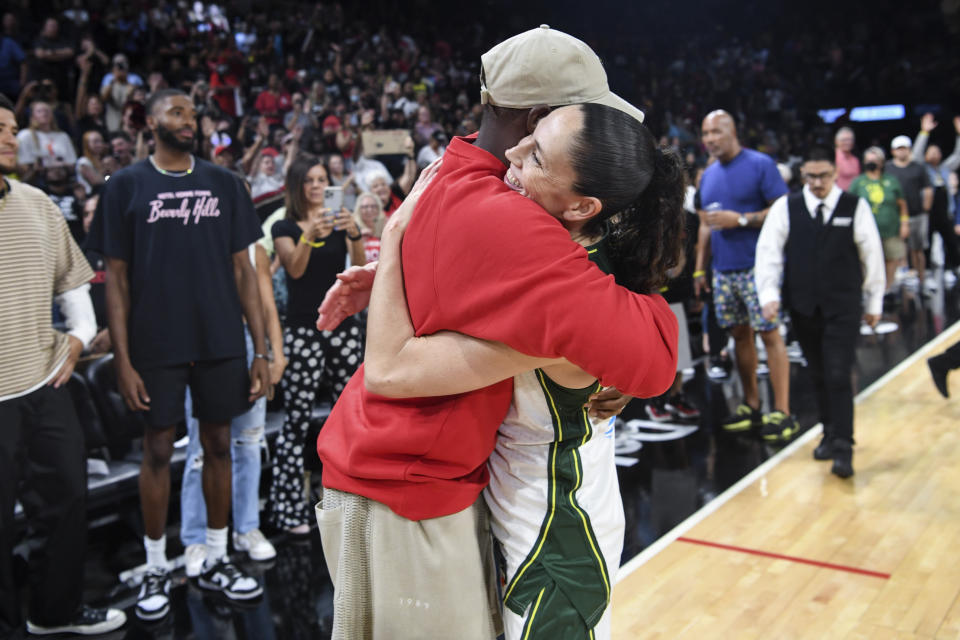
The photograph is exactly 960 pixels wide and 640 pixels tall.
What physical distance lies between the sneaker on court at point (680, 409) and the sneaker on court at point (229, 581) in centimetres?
320

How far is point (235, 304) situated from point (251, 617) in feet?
4.05

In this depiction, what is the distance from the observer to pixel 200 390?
11.3 ft

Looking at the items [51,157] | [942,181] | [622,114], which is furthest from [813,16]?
[622,114]

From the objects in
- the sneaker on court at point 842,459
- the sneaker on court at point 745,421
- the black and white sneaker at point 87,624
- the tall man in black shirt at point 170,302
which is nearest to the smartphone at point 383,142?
the sneaker on court at point 745,421

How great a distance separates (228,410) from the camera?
11.4 ft

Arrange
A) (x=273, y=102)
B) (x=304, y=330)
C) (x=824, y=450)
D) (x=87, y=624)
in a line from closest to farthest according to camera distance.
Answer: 1. (x=87, y=624)
2. (x=304, y=330)
3. (x=824, y=450)
4. (x=273, y=102)

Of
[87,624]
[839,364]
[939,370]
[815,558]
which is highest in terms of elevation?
[839,364]

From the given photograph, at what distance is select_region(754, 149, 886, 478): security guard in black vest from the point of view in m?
4.45

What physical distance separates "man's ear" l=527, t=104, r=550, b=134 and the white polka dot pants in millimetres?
2816

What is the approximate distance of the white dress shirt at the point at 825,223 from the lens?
4.48 metres

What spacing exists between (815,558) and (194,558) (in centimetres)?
260

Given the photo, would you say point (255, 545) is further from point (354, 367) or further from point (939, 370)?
point (939, 370)

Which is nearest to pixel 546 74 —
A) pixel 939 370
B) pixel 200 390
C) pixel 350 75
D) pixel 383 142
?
pixel 200 390

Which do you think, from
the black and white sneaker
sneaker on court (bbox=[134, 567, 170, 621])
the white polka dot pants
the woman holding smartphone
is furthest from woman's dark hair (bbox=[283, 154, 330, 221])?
the black and white sneaker
